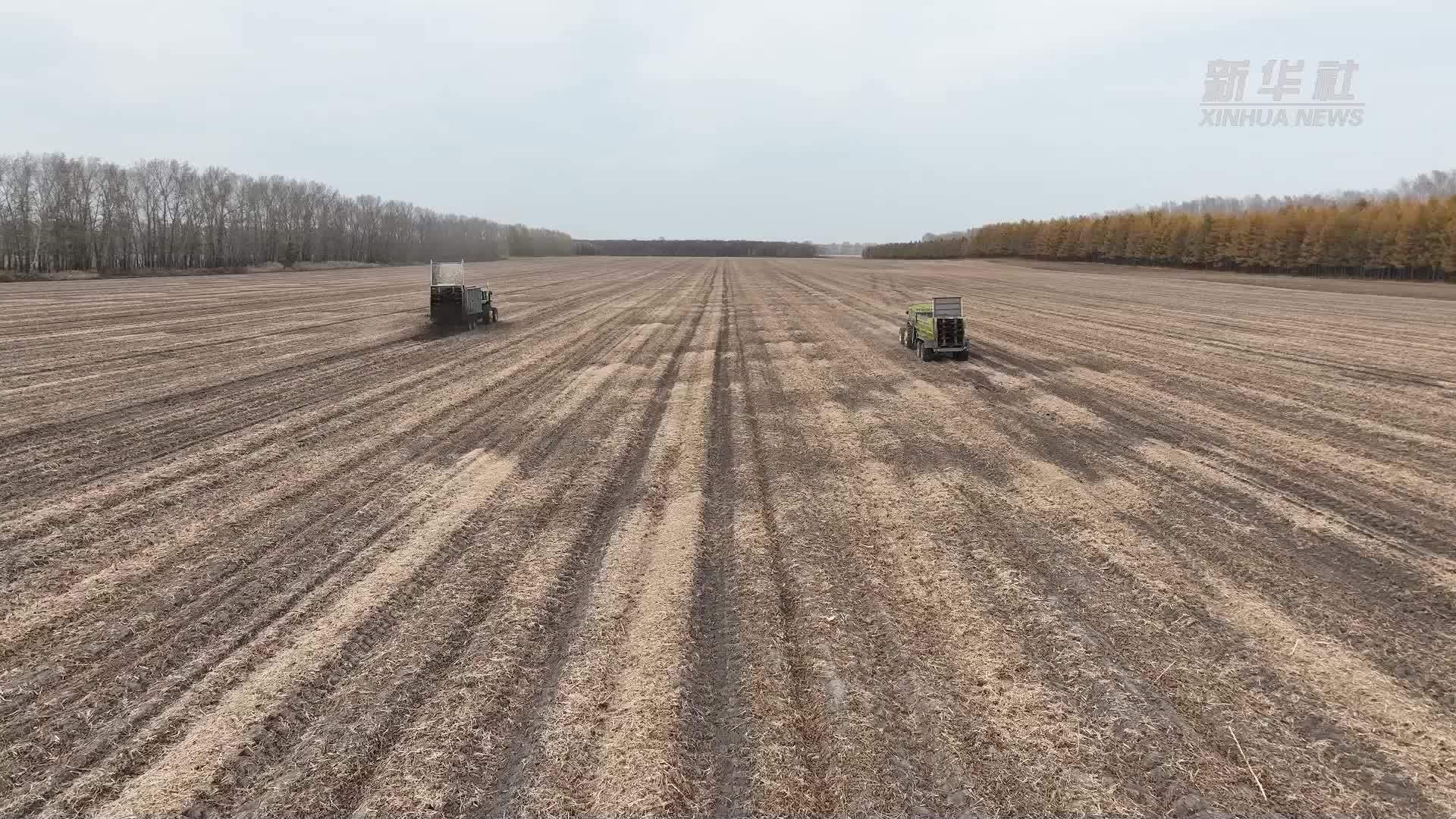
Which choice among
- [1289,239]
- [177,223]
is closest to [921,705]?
[1289,239]

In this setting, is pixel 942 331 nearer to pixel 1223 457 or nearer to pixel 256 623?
pixel 1223 457

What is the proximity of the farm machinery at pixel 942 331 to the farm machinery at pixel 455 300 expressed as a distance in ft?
50.3

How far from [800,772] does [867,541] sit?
3.47 meters

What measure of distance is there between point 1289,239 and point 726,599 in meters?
86.3

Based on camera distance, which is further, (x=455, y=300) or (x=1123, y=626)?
(x=455, y=300)

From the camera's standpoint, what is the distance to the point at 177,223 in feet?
268

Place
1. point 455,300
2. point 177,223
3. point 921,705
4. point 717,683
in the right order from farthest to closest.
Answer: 1. point 177,223
2. point 455,300
3. point 717,683
4. point 921,705

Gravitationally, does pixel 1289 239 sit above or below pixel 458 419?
above

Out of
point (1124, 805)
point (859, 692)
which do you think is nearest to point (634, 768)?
point (859, 692)

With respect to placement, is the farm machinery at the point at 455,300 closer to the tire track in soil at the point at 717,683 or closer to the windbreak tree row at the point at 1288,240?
the tire track in soil at the point at 717,683

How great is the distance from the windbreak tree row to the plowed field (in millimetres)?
62974

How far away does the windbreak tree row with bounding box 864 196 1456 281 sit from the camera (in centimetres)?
5716

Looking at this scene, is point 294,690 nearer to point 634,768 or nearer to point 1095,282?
point 634,768

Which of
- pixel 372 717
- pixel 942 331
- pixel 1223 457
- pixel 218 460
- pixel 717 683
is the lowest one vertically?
pixel 372 717
